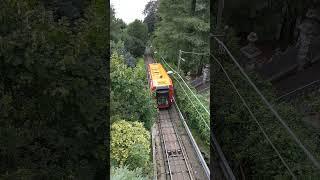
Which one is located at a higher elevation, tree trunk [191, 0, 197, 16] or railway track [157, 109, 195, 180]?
tree trunk [191, 0, 197, 16]

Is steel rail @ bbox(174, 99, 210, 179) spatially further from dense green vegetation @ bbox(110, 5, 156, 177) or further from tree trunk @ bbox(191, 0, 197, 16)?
tree trunk @ bbox(191, 0, 197, 16)

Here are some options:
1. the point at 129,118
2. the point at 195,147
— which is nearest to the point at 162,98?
the point at 195,147

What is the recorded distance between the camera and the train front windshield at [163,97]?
54.7ft

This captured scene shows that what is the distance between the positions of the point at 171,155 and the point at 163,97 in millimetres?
5252

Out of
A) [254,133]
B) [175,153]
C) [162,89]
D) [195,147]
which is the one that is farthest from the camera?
[162,89]

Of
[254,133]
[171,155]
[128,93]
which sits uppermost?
[128,93]

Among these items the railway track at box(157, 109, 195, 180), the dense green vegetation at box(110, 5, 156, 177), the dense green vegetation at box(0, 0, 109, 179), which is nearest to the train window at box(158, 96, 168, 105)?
the railway track at box(157, 109, 195, 180)

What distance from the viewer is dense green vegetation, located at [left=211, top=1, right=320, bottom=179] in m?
6.53

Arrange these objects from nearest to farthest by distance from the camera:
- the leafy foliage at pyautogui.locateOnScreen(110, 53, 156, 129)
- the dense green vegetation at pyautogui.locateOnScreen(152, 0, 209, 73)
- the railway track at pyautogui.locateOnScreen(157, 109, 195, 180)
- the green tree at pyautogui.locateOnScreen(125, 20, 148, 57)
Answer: the railway track at pyautogui.locateOnScreen(157, 109, 195, 180)
the leafy foliage at pyautogui.locateOnScreen(110, 53, 156, 129)
the dense green vegetation at pyautogui.locateOnScreen(152, 0, 209, 73)
the green tree at pyautogui.locateOnScreen(125, 20, 148, 57)

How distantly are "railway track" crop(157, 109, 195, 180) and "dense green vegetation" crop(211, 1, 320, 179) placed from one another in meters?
2.01

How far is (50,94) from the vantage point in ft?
18.6

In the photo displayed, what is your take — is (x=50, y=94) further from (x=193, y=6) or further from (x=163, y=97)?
→ (x=193, y=6)

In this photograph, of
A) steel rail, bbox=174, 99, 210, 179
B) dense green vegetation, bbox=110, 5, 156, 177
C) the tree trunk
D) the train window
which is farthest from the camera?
the tree trunk

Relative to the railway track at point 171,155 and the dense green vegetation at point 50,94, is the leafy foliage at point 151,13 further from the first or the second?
the dense green vegetation at point 50,94
